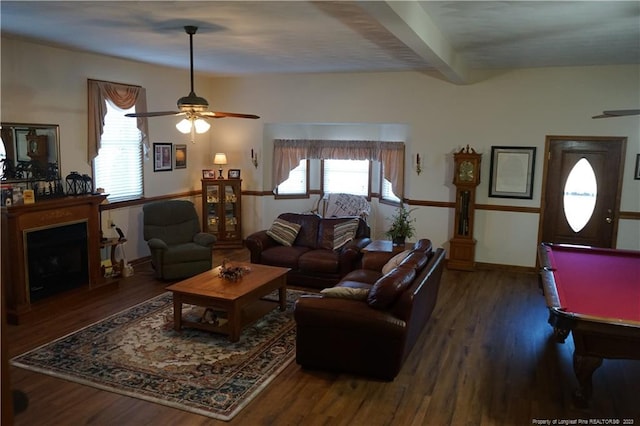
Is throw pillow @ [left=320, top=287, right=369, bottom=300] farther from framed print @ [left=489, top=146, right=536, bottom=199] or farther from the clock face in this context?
framed print @ [left=489, top=146, right=536, bottom=199]

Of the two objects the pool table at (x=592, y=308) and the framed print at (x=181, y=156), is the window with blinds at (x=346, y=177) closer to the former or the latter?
the framed print at (x=181, y=156)

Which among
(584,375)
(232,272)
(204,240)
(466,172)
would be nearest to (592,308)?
(584,375)

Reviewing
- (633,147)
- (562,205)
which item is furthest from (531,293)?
(633,147)

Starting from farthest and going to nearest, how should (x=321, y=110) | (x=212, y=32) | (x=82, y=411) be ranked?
(x=321, y=110) → (x=212, y=32) → (x=82, y=411)

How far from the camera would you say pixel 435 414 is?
354cm

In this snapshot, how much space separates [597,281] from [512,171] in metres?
3.29

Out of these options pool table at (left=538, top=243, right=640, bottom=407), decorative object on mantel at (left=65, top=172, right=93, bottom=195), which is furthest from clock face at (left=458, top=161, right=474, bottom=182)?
decorative object on mantel at (left=65, top=172, right=93, bottom=195)

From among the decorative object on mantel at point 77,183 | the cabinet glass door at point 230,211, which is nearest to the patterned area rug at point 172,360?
the decorative object on mantel at point 77,183

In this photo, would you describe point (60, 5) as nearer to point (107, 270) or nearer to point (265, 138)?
point (107, 270)

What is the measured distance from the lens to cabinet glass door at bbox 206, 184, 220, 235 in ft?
27.4

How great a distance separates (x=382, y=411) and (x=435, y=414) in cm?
37

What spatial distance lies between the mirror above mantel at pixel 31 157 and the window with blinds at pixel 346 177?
14.5ft

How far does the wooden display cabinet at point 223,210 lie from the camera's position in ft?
27.3

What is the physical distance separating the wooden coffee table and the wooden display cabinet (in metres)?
3.16
